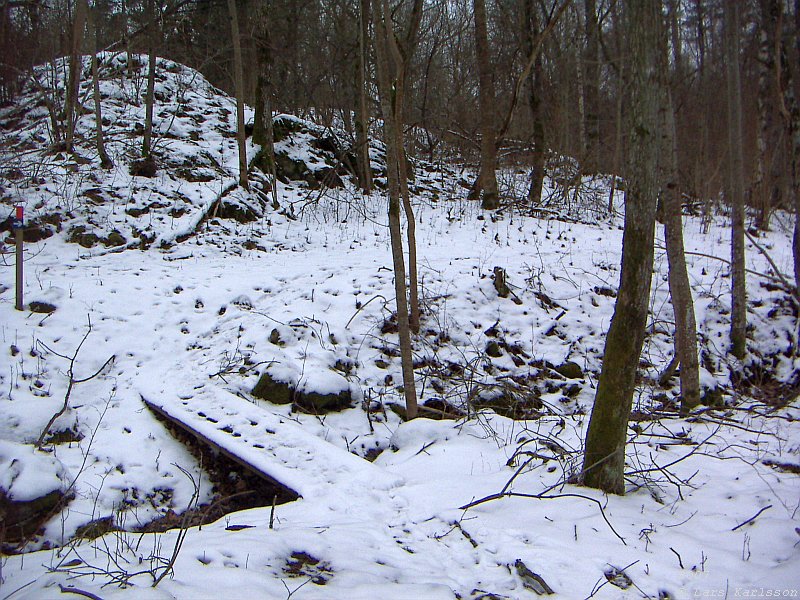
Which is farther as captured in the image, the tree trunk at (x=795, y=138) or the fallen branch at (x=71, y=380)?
the tree trunk at (x=795, y=138)

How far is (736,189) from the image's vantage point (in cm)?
733

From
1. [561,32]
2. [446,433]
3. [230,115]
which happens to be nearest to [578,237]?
[446,433]

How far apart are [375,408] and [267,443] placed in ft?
5.31

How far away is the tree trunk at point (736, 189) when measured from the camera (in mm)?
7289

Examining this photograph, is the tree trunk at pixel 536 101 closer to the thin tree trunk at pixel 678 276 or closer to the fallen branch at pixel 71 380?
the thin tree trunk at pixel 678 276

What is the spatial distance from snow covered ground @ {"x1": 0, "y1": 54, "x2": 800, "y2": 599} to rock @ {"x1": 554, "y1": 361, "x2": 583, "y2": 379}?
0.15 m

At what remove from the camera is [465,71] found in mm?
20297

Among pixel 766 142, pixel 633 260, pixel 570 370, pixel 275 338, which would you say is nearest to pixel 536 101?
pixel 766 142

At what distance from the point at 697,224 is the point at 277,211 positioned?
34.1 feet

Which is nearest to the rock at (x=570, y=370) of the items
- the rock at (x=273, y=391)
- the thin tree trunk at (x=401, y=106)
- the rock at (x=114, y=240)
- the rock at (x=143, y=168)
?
the thin tree trunk at (x=401, y=106)

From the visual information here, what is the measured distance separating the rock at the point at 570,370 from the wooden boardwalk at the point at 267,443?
3649 mm

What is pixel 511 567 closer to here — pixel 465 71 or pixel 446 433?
pixel 446 433

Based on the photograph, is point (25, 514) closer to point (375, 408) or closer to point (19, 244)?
point (375, 408)

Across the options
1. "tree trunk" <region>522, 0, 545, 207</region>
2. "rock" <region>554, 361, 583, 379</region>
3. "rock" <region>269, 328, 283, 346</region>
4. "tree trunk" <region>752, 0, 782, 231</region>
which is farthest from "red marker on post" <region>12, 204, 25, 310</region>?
"tree trunk" <region>752, 0, 782, 231</region>
